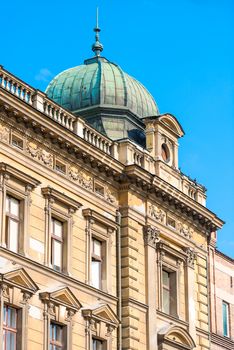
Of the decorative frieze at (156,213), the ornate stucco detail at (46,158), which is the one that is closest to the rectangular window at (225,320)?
the decorative frieze at (156,213)

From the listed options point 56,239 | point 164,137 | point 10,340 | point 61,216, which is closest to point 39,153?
point 61,216

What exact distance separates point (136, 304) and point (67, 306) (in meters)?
4.15

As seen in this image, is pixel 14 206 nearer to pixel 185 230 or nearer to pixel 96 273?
pixel 96 273

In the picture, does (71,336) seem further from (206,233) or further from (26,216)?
(206,233)

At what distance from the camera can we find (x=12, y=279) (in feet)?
109

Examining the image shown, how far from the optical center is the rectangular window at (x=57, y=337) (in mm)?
35062

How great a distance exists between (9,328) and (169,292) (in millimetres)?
10321

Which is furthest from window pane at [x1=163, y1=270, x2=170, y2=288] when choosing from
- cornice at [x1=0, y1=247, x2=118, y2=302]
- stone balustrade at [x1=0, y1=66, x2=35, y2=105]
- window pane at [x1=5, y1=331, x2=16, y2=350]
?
window pane at [x1=5, y1=331, x2=16, y2=350]

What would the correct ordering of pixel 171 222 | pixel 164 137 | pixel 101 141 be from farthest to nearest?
pixel 164 137 < pixel 171 222 < pixel 101 141

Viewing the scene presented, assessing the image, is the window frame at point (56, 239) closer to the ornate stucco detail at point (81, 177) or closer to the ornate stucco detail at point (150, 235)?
the ornate stucco detail at point (81, 177)

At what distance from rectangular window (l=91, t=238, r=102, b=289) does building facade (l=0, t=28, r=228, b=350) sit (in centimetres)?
4

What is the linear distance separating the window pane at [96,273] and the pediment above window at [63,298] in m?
1.99

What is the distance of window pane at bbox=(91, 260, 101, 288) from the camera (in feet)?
125

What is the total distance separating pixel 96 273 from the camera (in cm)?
3831
